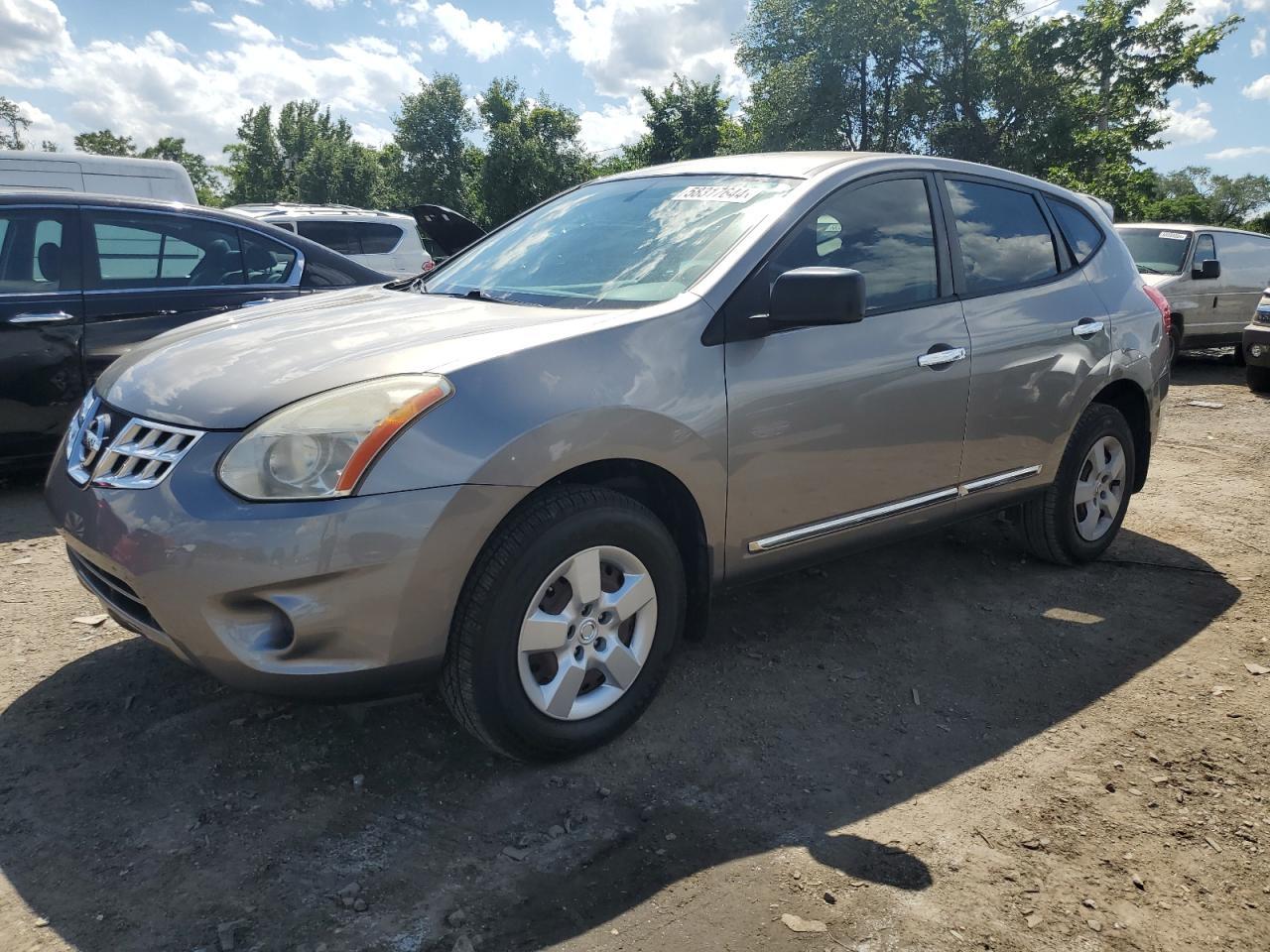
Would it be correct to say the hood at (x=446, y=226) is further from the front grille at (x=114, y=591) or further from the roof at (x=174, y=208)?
the front grille at (x=114, y=591)

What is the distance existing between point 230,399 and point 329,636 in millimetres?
644

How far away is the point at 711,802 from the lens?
8.61 ft

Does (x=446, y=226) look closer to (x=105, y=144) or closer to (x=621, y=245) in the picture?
(x=621, y=245)

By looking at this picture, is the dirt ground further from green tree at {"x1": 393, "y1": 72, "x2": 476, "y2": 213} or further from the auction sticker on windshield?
green tree at {"x1": 393, "y1": 72, "x2": 476, "y2": 213}

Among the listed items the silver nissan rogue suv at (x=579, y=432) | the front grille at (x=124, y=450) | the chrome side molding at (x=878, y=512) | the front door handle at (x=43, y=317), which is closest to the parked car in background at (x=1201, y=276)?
the silver nissan rogue suv at (x=579, y=432)

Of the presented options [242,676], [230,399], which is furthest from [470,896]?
[230,399]

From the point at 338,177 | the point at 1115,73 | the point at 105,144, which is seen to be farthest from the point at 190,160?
the point at 1115,73

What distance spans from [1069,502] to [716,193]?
7.10 feet

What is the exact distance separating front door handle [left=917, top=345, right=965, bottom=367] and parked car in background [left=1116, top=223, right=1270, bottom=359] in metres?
Answer: 8.62

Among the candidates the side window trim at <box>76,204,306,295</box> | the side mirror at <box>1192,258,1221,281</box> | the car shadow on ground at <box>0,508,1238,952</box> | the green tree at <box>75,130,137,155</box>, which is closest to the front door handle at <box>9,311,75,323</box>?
the side window trim at <box>76,204,306,295</box>

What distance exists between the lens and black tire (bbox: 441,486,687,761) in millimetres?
2477

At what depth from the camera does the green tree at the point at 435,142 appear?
43125 mm

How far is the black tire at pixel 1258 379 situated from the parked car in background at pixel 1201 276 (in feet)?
3.80

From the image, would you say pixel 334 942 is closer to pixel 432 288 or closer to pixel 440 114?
pixel 432 288
